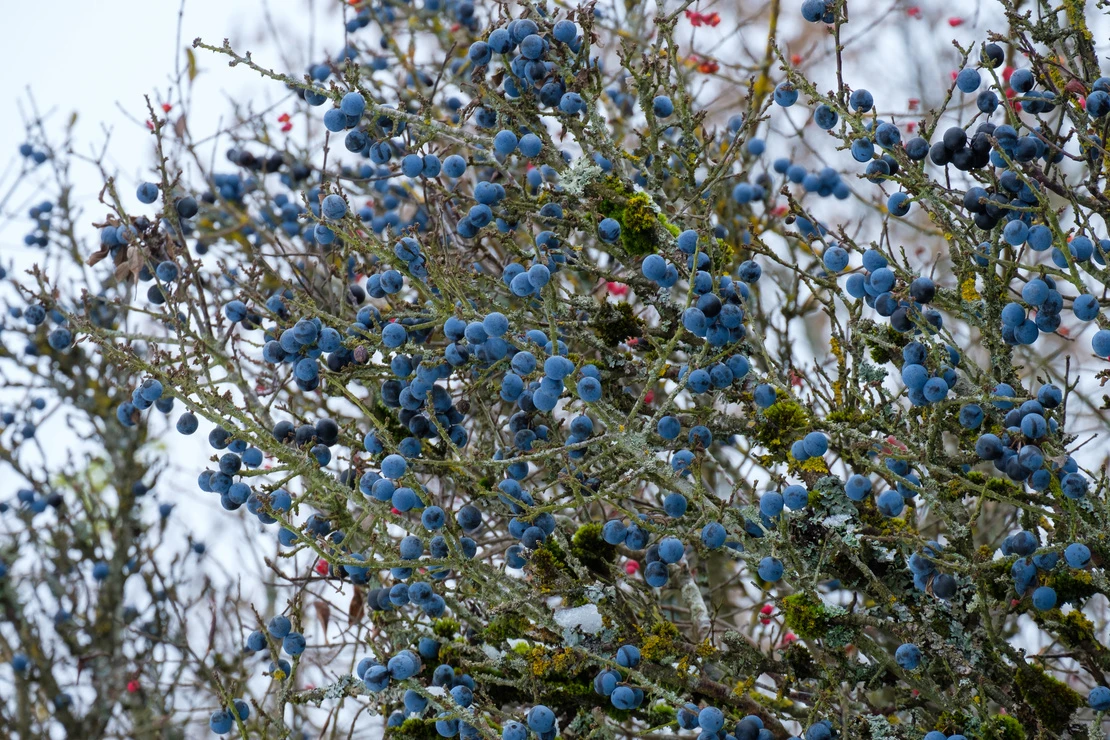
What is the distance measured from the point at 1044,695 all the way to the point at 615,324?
1673 mm

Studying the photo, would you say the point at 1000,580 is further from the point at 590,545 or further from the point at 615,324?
the point at 615,324

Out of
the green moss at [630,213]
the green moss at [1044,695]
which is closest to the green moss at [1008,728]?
the green moss at [1044,695]

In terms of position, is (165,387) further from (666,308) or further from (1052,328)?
(1052,328)

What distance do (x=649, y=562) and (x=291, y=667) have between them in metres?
1.23

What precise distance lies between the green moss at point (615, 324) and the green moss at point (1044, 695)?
4.99 feet

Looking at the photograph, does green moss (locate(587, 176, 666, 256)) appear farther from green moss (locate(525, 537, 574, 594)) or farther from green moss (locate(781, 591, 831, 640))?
green moss (locate(781, 591, 831, 640))

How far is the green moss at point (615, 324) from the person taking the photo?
10.5 feet

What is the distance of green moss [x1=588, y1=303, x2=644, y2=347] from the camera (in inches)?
125

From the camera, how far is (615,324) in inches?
126

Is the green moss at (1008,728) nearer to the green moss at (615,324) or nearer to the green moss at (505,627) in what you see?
the green moss at (505,627)

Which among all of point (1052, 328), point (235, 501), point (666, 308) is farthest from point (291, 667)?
point (1052, 328)

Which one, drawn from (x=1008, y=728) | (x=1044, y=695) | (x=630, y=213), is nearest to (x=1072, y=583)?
(x=1044, y=695)

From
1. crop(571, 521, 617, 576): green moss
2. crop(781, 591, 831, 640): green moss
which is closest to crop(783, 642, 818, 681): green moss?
crop(781, 591, 831, 640): green moss

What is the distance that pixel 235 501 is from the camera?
3035 millimetres
